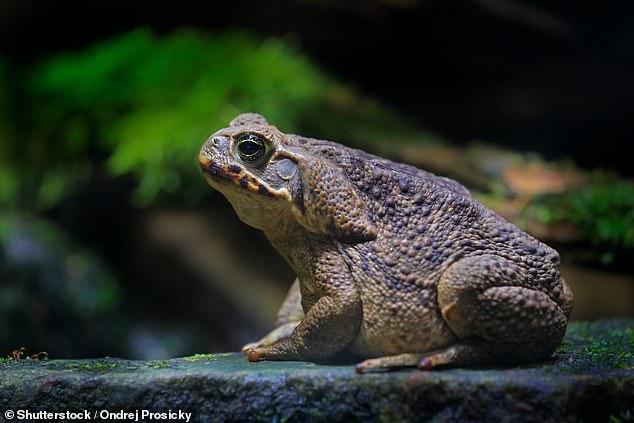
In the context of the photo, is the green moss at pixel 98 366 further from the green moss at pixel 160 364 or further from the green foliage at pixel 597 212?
the green foliage at pixel 597 212

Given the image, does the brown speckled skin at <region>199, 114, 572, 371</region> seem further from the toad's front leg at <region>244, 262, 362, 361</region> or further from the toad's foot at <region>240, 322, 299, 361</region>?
the toad's foot at <region>240, 322, 299, 361</region>

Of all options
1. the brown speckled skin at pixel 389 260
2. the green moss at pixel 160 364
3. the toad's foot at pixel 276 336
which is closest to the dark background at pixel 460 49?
the brown speckled skin at pixel 389 260

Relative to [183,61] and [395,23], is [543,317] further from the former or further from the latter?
[183,61]

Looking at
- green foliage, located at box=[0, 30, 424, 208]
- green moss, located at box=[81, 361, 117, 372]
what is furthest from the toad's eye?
green foliage, located at box=[0, 30, 424, 208]

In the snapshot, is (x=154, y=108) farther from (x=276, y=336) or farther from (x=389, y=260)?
(x=389, y=260)

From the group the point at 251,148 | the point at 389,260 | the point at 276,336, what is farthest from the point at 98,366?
the point at 389,260

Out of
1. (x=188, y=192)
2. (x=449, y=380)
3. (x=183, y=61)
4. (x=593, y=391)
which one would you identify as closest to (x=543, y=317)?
(x=593, y=391)

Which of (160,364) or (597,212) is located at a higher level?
(597,212)
